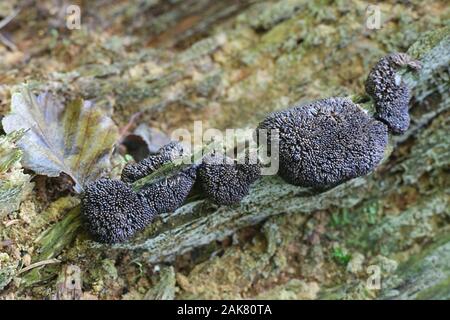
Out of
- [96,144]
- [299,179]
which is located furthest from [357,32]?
[96,144]

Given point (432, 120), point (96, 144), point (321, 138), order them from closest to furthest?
1. point (321, 138)
2. point (96, 144)
3. point (432, 120)

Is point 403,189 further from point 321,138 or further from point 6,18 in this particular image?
point 6,18

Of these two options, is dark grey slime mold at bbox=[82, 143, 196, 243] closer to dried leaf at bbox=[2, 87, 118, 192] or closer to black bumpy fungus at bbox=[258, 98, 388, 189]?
dried leaf at bbox=[2, 87, 118, 192]

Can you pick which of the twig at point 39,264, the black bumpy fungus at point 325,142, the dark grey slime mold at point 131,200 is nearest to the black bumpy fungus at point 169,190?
the dark grey slime mold at point 131,200

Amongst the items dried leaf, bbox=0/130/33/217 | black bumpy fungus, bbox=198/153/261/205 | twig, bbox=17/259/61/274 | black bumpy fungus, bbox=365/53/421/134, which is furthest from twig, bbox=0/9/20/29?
black bumpy fungus, bbox=365/53/421/134

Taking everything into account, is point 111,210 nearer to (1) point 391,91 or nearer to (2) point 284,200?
(2) point 284,200

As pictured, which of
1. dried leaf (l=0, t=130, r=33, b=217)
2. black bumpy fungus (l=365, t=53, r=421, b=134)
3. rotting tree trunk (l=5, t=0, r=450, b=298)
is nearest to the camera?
dried leaf (l=0, t=130, r=33, b=217)
